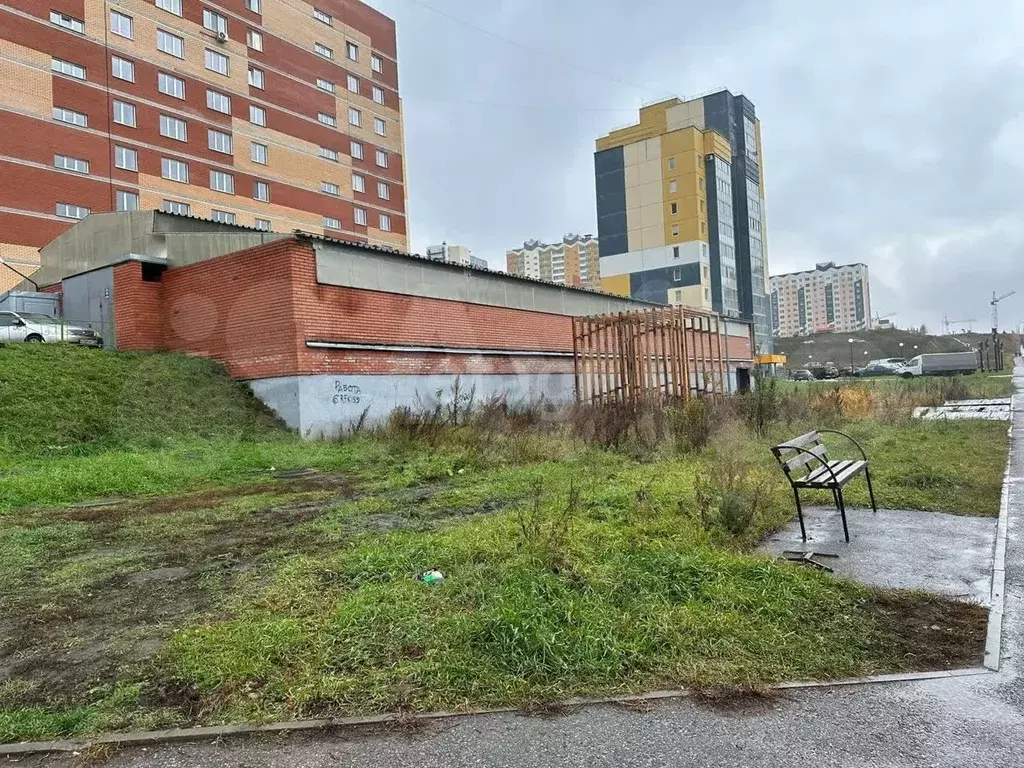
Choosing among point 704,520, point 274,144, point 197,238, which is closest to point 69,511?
point 704,520

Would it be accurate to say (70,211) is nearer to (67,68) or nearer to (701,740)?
(67,68)

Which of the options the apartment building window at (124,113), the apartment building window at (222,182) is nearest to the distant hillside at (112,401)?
the apartment building window at (124,113)

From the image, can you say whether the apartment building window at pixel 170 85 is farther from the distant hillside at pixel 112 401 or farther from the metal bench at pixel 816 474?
the metal bench at pixel 816 474

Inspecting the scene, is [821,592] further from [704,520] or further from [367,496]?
[367,496]

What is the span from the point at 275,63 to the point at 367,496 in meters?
45.7

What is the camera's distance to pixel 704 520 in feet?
19.5

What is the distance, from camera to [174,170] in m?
38.9

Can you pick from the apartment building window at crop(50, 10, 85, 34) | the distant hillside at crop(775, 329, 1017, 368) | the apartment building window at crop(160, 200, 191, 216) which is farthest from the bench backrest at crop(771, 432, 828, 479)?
the distant hillside at crop(775, 329, 1017, 368)

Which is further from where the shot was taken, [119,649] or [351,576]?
[351,576]

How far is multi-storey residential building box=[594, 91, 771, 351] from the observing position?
6919cm

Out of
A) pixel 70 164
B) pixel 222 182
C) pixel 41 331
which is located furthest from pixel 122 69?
pixel 41 331

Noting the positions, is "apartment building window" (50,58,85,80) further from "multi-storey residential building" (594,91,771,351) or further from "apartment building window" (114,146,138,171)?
"multi-storey residential building" (594,91,771,351)

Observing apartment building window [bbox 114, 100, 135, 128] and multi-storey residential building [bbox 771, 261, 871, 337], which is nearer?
apartment building window [bbox 114, 100, 135, 128]

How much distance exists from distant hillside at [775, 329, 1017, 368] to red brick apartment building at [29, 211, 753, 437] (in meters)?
78.2
